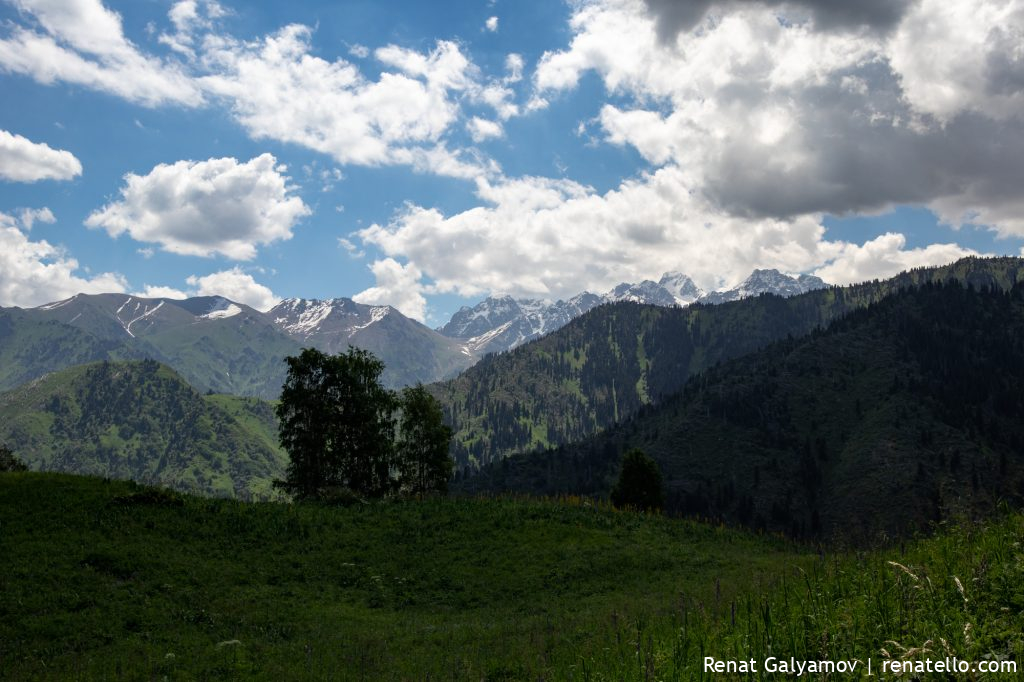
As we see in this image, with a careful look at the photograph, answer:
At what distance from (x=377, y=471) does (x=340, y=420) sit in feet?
23.7

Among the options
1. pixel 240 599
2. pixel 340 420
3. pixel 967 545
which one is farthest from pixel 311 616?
pixel 340 420

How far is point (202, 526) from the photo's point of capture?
3450 cm

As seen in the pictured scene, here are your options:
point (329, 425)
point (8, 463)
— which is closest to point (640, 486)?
point (329, 425)

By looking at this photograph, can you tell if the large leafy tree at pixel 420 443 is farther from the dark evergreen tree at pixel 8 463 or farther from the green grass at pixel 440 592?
the dark evergreen tree at pixel 8 463

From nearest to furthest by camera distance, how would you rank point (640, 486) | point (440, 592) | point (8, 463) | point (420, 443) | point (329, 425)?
point (440, 592) → point (8, 463) → point (329, 425) → point (420, 443) → point (640, 486)

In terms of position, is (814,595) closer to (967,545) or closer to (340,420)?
(967,545)

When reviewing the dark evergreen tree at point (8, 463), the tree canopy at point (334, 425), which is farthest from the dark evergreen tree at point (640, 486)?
the dark evergreen tree at point (8, 463)

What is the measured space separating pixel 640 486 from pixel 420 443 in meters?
27.7

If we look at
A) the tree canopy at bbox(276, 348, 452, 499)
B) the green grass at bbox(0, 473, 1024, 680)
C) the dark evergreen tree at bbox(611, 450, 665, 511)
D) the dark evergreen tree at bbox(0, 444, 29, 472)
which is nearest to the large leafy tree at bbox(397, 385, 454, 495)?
the tree canopy at bbox(276, 348, 452, 499)

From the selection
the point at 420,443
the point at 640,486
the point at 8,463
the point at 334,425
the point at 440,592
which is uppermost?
the point at 334,425

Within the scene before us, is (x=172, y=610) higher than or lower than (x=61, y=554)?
lower

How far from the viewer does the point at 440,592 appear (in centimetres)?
3119

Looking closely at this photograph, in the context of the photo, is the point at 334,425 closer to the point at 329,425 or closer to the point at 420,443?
the point at 329,425

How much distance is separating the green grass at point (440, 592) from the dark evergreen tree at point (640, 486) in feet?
87.4
